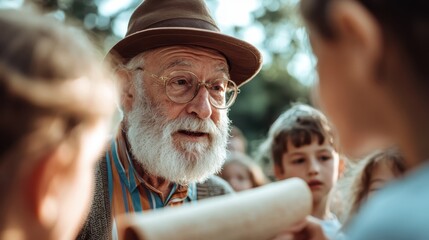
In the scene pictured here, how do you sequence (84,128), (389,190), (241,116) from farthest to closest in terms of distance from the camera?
(241,116), (84,128), (389,190)

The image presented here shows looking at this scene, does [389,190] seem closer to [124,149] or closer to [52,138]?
[52,138]

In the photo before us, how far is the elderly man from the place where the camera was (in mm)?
3494

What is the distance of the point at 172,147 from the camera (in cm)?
355

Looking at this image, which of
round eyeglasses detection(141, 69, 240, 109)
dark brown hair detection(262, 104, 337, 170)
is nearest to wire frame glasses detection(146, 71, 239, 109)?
round eyeglasses detection(141, 69, 240, 109)

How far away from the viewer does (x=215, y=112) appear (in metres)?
3.64

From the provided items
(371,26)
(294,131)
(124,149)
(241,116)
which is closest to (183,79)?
(124,149)

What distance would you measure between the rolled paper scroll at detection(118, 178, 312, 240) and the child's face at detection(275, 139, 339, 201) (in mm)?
2171

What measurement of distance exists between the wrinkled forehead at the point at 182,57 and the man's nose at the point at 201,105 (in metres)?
0.15

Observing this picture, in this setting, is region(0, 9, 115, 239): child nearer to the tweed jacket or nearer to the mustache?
the tweed jacket

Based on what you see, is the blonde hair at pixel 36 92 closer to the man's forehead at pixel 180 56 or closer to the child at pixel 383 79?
the child at pixel 383 79

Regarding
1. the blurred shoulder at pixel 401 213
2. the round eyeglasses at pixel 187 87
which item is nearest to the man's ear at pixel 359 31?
the blurred shoulder at pixel 401 213

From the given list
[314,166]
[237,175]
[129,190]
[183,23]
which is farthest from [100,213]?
[237,175]

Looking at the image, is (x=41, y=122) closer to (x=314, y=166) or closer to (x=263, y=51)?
(x=314, y=166)

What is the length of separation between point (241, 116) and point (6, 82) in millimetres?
16316
